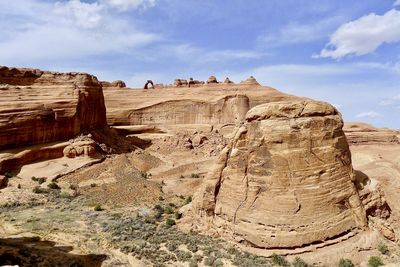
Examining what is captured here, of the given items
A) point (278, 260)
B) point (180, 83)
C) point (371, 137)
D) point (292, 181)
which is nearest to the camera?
point (278, 260)

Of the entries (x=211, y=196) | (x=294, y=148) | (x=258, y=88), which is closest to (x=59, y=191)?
(x=211, y=196)

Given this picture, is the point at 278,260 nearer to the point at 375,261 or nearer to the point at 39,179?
the point at 375,261

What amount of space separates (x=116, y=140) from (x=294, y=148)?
30238mm

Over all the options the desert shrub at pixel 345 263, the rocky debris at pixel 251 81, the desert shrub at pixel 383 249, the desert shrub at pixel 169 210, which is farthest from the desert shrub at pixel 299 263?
the rocky debris at pixel 251 81

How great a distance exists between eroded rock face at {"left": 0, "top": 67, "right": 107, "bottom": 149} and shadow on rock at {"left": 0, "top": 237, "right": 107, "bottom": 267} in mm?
16653

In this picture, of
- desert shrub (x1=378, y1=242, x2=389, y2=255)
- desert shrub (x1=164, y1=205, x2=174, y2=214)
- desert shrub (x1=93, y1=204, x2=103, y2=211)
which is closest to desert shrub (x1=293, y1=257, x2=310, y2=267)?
desert shrub (x1=378, y1=242, x2=389, y2=255)

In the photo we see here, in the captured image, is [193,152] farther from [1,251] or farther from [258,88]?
[1,251]

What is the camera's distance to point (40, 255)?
61.4 feet

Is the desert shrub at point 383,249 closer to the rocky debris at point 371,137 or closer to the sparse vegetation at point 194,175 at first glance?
the sparse vegetation at point 194,175

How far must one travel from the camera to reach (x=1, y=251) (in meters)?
18.3

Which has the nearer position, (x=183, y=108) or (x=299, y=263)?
(x=299, y=263)

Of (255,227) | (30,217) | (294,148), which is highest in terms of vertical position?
(294,148)

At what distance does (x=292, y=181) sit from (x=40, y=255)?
12.9 meters

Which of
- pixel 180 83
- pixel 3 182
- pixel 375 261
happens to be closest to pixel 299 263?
pixel 375 261
